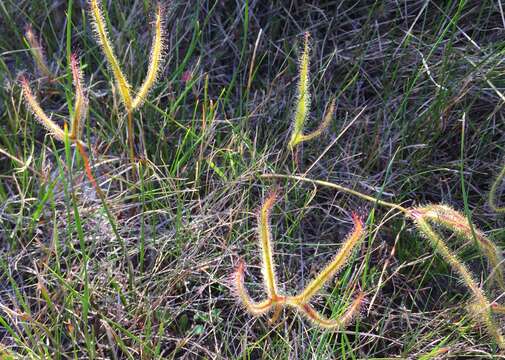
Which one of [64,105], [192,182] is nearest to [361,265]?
[192,182]

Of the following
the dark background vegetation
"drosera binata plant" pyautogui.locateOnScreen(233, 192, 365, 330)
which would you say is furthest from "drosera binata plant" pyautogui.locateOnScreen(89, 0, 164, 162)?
"drosera binata plant" pyautogui.locateOnScreen(233, 192, 365, 330)

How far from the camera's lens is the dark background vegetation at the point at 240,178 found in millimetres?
1646

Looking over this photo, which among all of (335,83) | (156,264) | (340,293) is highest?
(335,83)

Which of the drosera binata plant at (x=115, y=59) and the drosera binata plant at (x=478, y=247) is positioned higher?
the drosera binata plant at (x=115, y=59)

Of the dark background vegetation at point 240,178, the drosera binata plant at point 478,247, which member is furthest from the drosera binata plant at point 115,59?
the drosera binata plant at point 478,247

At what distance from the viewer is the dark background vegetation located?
1646mm

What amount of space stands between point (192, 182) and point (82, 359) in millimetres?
540

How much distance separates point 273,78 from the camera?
2.14m

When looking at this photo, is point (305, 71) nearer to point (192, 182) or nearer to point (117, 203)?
point (192, 182)

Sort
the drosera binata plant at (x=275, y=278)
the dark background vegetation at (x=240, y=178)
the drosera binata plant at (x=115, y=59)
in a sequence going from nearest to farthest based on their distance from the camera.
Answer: the drosera binata plant at (x=275, y=278) < the drosera binata plant at (x=115, y=59) < the dark background vegetation at (x=240, y=178)

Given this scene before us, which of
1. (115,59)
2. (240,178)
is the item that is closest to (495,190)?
(240,178)

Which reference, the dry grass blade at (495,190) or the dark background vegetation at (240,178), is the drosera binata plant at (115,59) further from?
the dry grass blade at (495,190)

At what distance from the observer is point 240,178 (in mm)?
1827

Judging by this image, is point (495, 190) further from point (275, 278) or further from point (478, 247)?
point (275, 278)
